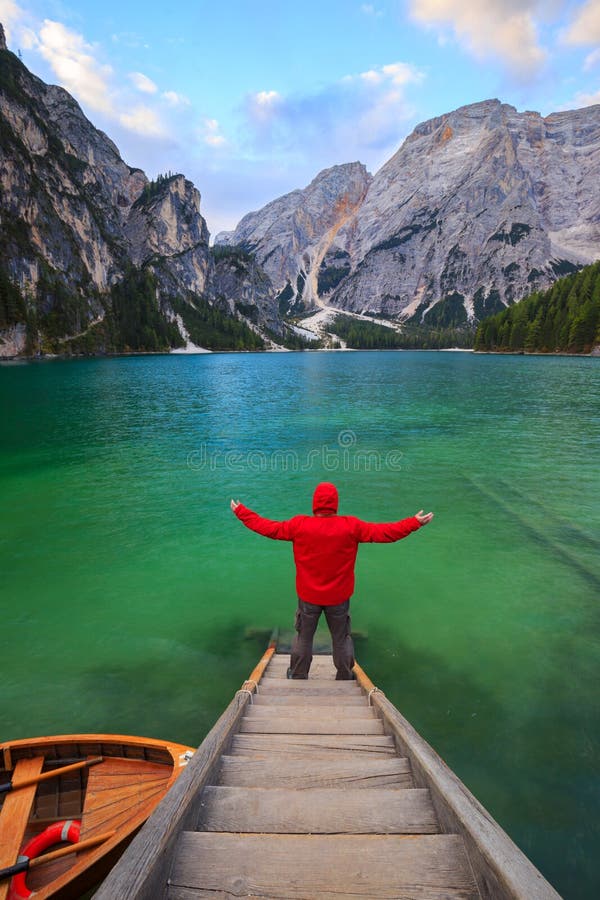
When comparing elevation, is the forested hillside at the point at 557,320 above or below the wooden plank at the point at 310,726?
above

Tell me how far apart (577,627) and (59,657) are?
11.9 metres

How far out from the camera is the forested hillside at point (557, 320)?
129 meters

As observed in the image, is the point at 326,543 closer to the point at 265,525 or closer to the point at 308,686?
the point at 265,525

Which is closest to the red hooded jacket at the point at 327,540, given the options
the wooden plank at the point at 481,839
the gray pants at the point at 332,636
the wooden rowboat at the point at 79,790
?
the gray pants at the point at 332,636

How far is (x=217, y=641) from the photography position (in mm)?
9898

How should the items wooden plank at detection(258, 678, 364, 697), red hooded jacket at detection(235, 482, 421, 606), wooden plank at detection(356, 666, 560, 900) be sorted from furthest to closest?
1. wooden plank at detection(258, 678, 364, 697)
2. red hooded jacket at detection(235, 482, 421, 606)
3. wooden plank at detection(356, 666, 560, 900)

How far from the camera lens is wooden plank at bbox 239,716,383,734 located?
504 centimetres

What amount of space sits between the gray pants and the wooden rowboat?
1.97 meters

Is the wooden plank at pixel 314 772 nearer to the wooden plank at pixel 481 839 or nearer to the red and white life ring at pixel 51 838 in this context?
the wooden plank at pixel 481 839

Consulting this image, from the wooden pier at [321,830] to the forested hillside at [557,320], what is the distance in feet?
506

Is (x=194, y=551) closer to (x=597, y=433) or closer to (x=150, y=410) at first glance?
(x=597, y=433)

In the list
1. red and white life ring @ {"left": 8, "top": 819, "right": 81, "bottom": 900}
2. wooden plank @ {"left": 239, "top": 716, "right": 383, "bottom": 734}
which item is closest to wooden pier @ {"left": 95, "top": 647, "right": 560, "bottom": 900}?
wooden plank @ {"left": 239, "top": 716, "right": 383, "bottom": 734}

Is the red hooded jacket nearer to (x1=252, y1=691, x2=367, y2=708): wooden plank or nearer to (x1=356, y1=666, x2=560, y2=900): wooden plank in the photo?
(x1=252, y1=691, x2=367, y2=708): wooden plank

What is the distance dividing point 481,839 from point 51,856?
4.73 meters
